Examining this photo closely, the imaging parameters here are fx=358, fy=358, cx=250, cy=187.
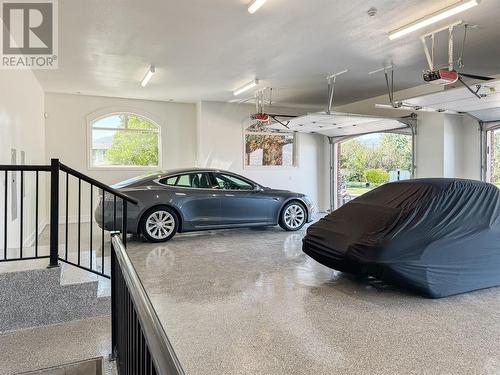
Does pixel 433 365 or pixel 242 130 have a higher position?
pixel 242 130

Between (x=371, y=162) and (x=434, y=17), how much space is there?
6.11 metres

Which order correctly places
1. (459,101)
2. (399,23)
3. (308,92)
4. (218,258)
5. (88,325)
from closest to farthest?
(88,325)
(399,23)
(218,258)
(459,101)
(308,92)

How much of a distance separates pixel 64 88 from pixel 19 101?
284cm

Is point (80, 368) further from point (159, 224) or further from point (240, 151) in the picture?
point (240, 151)

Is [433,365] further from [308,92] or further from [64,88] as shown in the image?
[64,88]

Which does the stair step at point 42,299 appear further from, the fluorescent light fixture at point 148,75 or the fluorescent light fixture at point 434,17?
the fluorescent light fixture at point 434,17

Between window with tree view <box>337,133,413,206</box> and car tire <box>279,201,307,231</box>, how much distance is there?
3.04m

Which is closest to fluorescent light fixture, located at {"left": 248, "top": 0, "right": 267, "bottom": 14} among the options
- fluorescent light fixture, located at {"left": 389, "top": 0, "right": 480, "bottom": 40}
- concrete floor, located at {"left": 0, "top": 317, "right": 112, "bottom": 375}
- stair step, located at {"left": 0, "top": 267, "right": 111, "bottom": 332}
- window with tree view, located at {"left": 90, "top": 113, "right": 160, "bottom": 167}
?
fluorescent light fixture, located at {"left": 389, "top": 0, "right": 480, "bottom": 40}

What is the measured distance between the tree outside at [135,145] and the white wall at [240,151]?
128cm

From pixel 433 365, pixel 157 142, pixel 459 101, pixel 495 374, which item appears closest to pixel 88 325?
pixel 433 365

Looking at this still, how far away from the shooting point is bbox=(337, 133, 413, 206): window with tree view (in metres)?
9.05

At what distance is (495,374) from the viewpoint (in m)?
2.31

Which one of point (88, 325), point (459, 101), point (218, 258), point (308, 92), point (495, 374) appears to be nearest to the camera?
point (495, 374)

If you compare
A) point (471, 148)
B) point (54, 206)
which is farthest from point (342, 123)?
point (54, 206)
